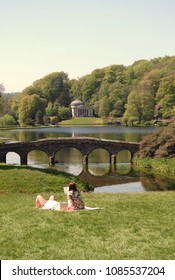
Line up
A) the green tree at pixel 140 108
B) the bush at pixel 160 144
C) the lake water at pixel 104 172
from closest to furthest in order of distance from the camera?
the lake water at pixel 104 172
the bush at pixel 160 144
the green tree at pixel 140 108

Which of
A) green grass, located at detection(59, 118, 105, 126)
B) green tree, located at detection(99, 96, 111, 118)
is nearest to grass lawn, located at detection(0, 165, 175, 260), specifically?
green tree, located at detection(99, 96, 111, 118)

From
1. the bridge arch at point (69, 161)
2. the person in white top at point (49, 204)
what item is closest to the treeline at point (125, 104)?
the bridge arch at point (69, 161)

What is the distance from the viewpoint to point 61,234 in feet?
57.0

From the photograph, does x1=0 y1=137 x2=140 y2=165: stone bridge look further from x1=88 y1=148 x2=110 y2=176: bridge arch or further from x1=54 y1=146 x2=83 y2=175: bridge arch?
x1=54 y1=146 x2=83 y2=175: bridge arch

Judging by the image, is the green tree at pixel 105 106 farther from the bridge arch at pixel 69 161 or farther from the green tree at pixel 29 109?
the bridge arch at pixel 69 161

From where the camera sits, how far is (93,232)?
17531 mm

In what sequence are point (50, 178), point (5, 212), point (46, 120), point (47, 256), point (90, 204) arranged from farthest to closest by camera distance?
1. point (46, 120)
2. point (50, 178)
3. point (90, 204)
4. point (5, 212)
5. point (47, 256)

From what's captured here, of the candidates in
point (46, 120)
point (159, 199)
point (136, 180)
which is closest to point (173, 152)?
point (136, 180)

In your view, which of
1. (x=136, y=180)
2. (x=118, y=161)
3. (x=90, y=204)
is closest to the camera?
(x=90, y=204)

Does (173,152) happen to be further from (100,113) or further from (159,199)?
(100,113)

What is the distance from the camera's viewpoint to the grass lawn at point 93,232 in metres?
15.3

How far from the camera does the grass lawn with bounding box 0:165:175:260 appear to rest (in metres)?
15.3
